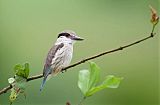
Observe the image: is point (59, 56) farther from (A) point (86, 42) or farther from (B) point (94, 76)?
(A) point (86, 42)

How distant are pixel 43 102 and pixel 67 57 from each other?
1.20ft

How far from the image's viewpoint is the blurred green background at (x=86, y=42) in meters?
0.80

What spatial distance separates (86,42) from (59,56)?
0.32 meters

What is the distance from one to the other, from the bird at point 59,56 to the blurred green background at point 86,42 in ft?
0.65

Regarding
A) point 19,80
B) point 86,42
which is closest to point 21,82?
point 19,80

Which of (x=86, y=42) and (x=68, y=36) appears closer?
(x=68, y=36)

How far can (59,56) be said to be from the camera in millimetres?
421

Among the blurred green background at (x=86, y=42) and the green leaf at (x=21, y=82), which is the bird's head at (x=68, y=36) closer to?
the green leaf at (x=21, y=82)

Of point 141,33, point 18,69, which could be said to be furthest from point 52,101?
point 141,33

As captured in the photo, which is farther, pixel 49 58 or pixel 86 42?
pixel 86 42

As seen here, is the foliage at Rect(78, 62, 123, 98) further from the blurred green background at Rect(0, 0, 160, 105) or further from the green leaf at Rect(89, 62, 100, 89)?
the blurred green background at Rect(0, 0, 160, 105)

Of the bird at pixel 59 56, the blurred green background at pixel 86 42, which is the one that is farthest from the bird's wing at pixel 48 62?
the blurred green background at pixel 86 42

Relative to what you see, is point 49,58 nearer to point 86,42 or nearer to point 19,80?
point 19,80

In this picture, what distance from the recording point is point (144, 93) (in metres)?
1.25
